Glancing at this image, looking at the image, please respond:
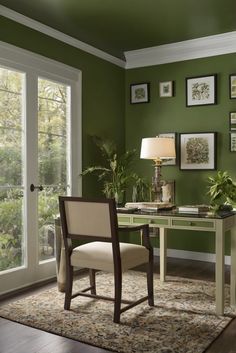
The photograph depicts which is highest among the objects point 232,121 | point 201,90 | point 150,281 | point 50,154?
point 201,90

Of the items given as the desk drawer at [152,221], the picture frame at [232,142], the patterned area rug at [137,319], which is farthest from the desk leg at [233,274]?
A: the picture frame at [232,142]

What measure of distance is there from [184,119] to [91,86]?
1.23m

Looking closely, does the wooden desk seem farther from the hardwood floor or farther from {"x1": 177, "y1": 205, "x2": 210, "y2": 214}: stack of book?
the hardwood floor

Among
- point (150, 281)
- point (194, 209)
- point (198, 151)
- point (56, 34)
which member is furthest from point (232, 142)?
point (56, 34)

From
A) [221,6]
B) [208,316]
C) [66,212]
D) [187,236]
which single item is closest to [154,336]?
[208,316]

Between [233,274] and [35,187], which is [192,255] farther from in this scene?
[35,187]

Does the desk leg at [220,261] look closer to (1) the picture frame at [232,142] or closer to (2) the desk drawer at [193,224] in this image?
(2) the desk drawer at [193,224]

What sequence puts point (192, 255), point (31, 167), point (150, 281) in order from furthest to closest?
point (192, 255) → point (31, 167) → point (150, 281)

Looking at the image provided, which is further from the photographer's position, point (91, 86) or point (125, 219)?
point (91, 86)

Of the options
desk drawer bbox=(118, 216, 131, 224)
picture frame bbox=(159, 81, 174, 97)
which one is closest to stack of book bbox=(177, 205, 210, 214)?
desk drawer bbox=(118, 216, 131, 224)

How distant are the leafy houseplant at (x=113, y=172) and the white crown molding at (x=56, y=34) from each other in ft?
3.43

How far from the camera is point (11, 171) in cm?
367

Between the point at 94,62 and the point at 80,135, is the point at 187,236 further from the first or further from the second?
the point at 94,62

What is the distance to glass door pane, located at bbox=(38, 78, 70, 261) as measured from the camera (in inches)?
158
